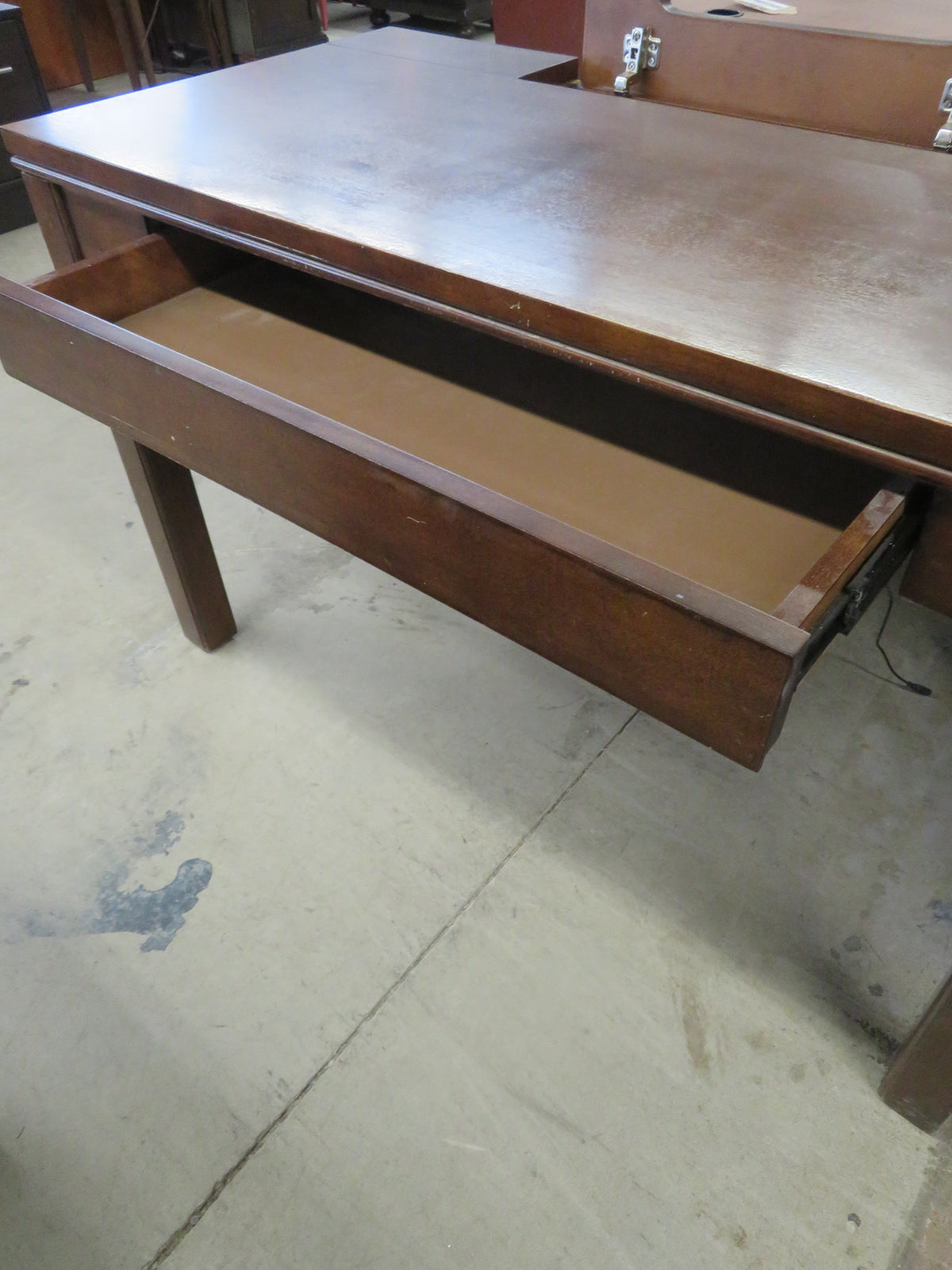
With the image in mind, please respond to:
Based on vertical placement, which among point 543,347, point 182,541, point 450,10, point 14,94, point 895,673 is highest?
point 543,347

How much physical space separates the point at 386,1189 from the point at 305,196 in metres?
0.98

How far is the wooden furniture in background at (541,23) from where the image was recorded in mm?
2633

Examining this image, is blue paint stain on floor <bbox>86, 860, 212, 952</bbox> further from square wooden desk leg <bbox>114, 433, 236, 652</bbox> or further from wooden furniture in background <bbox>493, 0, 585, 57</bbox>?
wooden furniture in background <bbox>493, 0, 585, 57</bbox>

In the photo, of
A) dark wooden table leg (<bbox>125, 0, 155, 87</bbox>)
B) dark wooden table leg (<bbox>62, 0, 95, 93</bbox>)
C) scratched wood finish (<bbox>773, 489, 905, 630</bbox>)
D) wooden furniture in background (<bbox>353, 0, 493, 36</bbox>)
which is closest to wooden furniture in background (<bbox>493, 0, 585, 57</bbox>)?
dark wooden table leg (<bbox>125, 0, 155, 87</bbox>)

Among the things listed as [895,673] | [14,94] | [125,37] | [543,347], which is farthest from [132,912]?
[125,37]

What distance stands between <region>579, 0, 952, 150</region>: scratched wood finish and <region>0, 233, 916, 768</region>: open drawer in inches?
18.9

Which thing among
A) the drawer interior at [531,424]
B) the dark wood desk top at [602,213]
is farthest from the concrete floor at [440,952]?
the dark wood desk top at [602,213]

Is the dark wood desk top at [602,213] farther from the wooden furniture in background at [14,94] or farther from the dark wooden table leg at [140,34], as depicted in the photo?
the dark wooden table leg at [140,34]

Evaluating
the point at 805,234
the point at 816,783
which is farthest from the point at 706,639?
the point at 816,783

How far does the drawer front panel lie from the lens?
24.7 inches

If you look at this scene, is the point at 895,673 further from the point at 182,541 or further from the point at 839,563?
the point at 182,541

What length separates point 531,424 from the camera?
3.16ft

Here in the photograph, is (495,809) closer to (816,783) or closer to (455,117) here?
(816,783)

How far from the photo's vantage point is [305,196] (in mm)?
929
